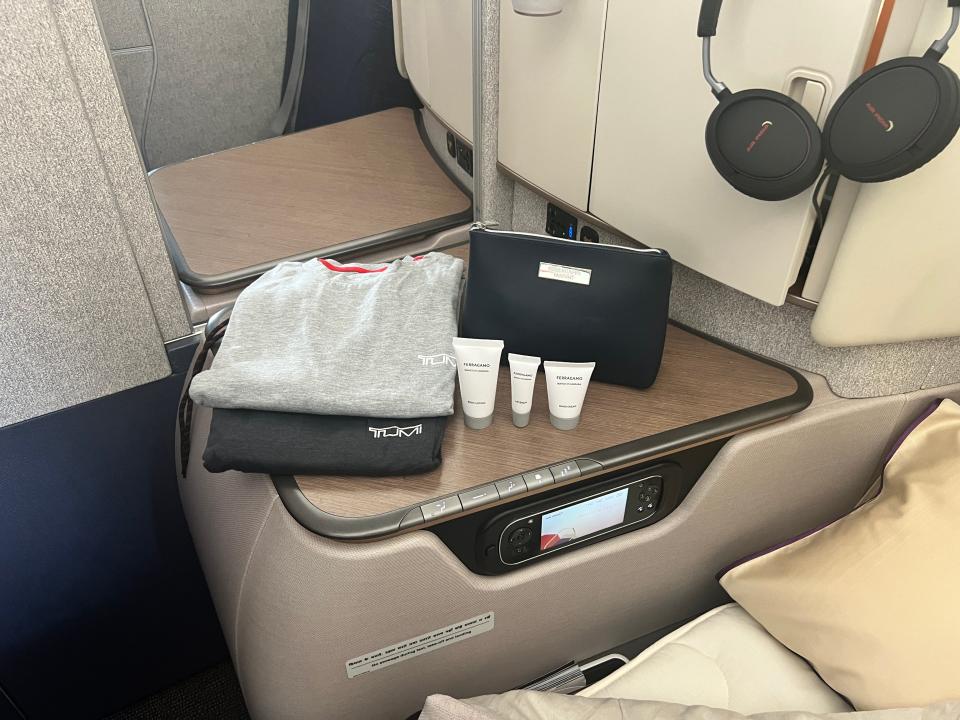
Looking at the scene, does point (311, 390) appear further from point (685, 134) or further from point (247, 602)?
point (685, 134)

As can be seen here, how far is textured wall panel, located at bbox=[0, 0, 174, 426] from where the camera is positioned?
0.69 metres

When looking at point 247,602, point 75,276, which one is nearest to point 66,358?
point 75,276

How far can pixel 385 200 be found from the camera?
1.16 meters

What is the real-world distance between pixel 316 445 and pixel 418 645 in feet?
0.75

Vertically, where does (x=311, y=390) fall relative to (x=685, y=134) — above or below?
below

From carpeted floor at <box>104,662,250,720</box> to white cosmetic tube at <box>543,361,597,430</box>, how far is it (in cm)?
84

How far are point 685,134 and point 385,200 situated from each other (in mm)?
570

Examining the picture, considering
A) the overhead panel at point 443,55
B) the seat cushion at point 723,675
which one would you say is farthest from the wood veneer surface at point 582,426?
the overhead panel at point 443,55

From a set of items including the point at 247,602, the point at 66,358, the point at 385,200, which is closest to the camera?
the point at 247,602

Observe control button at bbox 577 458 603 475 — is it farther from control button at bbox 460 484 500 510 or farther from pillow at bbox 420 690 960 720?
pillow at bbox 420 690 960 720

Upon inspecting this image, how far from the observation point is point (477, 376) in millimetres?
665

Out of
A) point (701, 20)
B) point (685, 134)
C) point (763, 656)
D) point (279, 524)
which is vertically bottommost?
point (763, 656)

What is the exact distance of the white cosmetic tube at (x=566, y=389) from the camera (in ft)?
2.18

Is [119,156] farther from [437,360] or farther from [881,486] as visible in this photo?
[881,486]
